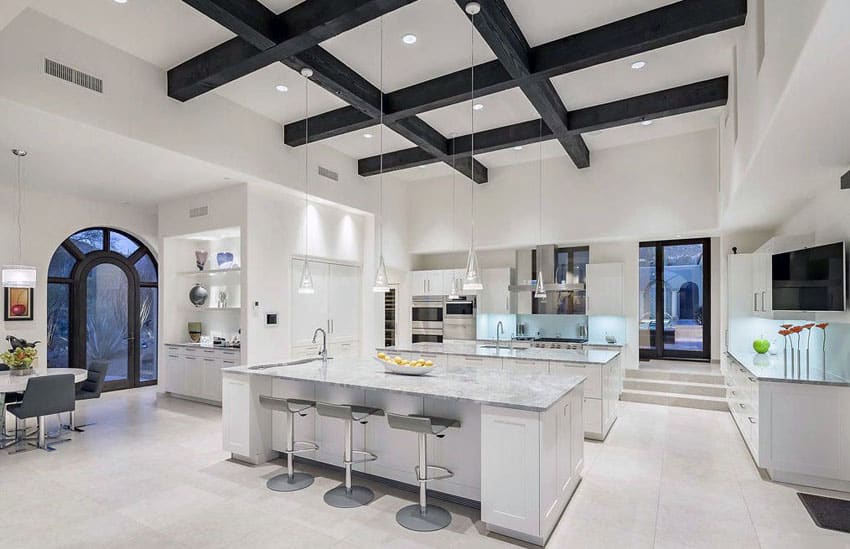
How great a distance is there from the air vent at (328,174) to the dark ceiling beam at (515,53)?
344 cm

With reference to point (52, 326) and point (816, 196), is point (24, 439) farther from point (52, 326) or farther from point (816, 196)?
point (816, 196)

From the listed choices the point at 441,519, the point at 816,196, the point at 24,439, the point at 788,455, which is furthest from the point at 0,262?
the point at 816,196

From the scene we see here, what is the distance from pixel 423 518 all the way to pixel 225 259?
549 centimetres

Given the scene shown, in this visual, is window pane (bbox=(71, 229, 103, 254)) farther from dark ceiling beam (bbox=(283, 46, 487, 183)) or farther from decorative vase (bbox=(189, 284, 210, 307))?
dark ceiling beam (bbox=(283, 46, 487, 183))

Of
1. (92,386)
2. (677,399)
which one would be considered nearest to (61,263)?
(92,386)

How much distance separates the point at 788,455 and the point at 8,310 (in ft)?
29.5

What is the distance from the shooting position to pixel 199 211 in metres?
6.89

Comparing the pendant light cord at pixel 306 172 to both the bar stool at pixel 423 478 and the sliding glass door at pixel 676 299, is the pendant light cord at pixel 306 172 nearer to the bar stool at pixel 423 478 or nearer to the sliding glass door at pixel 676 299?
the bar stool at pixel 423 478

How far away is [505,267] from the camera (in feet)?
28.3

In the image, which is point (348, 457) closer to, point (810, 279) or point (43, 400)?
point (43, 400)

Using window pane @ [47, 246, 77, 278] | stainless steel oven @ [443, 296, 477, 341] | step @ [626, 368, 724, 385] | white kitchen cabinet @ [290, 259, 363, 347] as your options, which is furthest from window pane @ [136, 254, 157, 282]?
step @ [626, 368, 724, 385]

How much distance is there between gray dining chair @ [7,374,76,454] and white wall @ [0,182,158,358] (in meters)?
2.42

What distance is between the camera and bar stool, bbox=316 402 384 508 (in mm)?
3451

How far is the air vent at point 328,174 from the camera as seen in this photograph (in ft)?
23.5
